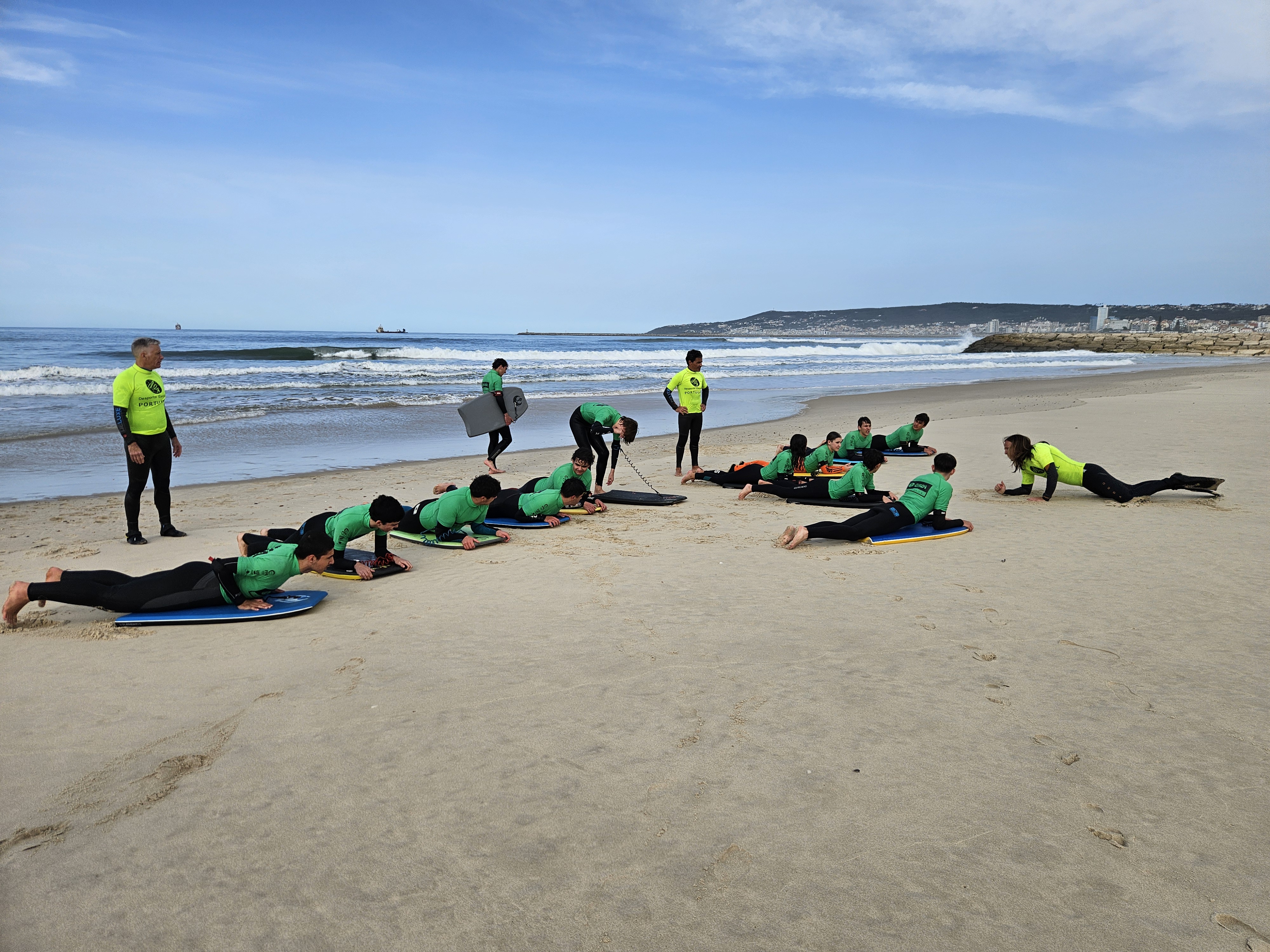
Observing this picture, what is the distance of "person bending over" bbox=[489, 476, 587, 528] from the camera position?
8.65m

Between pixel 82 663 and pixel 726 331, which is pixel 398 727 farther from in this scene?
pixel 726 331

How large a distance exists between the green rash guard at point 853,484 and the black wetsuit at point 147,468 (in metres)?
7.50

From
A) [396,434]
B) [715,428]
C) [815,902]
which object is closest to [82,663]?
[815,902]

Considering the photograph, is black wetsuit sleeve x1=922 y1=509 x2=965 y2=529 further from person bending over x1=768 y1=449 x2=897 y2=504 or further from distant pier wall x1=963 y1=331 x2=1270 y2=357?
distant pier wall x1=963 y1=331 x2=1270 y2=357

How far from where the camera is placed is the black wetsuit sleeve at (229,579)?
555 centimetres

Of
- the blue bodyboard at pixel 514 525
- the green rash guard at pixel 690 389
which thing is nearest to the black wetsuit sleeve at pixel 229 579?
the blue bodyboard at pixel 514 525

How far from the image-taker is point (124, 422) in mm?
7770

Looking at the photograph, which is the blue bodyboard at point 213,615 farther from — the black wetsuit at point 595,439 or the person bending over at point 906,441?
the person bending over at point 906,441

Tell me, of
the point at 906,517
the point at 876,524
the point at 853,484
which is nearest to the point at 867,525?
the point at 876,524

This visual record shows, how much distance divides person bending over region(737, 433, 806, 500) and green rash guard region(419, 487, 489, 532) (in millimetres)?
3859

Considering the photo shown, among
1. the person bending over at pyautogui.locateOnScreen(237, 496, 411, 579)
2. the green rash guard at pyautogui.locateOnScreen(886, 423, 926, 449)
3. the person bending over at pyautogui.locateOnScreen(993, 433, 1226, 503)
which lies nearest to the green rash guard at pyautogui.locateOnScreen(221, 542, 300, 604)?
the person bending over at pyautogui.locateOnScreen(237, 496, 411, 579)

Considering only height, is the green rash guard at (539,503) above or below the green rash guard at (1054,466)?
below

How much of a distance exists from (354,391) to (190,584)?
22481 millimetres

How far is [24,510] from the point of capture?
9367mm
